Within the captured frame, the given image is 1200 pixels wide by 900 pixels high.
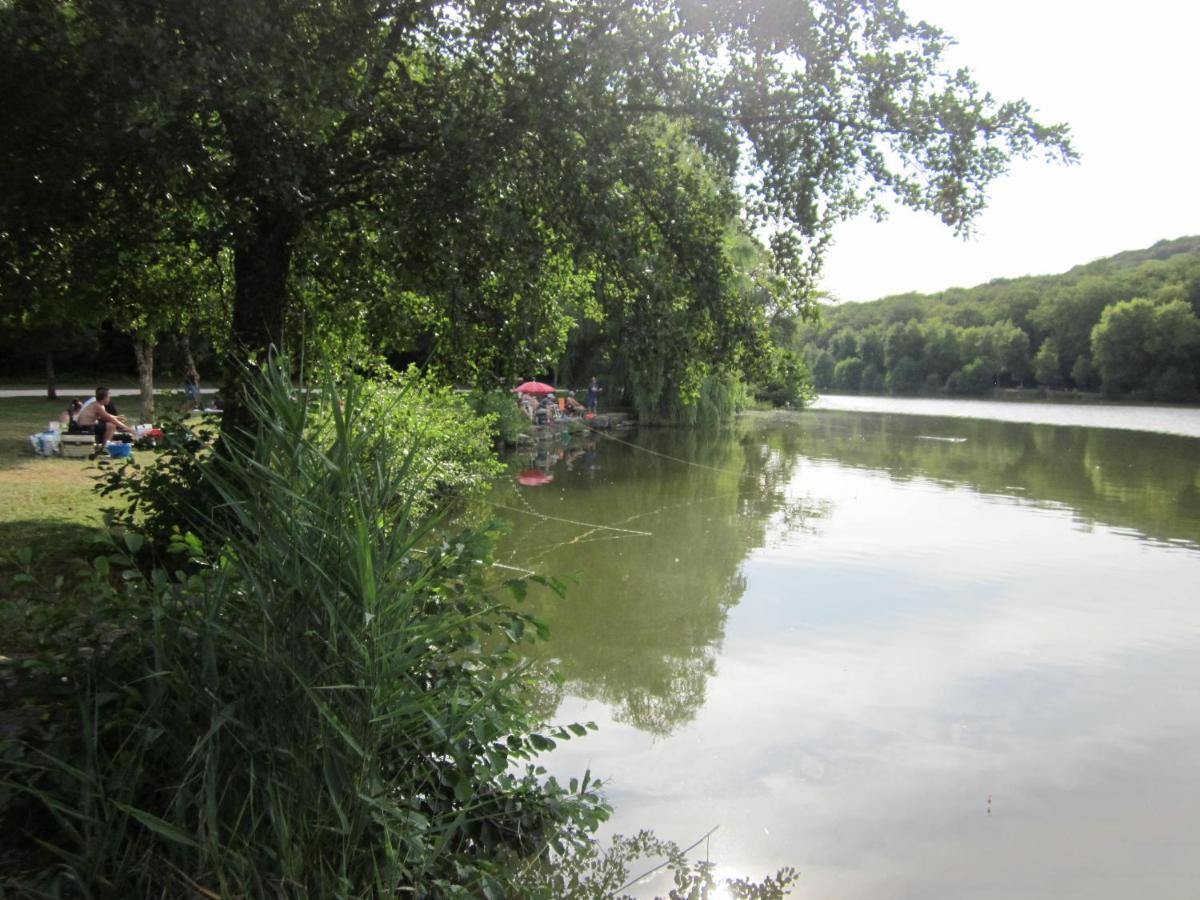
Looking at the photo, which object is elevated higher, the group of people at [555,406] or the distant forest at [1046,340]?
the distant forest at [1046,340]

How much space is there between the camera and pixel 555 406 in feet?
92.9

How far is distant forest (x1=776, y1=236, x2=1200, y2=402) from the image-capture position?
69.8m

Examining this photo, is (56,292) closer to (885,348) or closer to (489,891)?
(489,891)

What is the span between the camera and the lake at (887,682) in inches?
181

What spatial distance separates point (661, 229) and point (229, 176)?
3.00 meters

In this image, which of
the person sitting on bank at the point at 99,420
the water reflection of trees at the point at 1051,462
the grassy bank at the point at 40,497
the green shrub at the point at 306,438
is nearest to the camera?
the green shrub at the point at 306,438

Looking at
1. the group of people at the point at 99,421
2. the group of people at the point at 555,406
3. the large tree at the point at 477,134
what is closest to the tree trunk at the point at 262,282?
the large tree at the point at 477,134

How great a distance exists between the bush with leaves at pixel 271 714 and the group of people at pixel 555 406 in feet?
73.9

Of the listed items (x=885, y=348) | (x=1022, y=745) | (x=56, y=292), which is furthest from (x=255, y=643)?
(x=885, y=348)

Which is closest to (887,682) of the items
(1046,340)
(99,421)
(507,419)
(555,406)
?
(99,421)

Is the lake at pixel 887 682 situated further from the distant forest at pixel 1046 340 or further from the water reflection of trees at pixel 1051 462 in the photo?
the distant forest at pixel 1046 340

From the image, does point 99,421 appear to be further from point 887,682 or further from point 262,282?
point 887,682

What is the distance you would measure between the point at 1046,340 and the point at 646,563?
8543 cm

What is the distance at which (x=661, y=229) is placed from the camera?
21.3 ft
